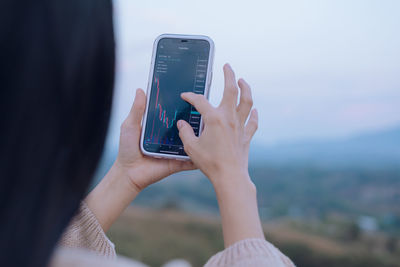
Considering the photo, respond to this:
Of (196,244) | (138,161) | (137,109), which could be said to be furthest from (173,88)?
(196,244)

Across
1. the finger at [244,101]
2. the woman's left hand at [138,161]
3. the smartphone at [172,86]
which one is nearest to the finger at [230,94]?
the finger at [244,101]

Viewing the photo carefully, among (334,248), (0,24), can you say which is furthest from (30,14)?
(334,248)

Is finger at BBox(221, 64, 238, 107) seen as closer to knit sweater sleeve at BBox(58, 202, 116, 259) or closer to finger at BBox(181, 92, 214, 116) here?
finger at BBox(181, 92, 214, 116)

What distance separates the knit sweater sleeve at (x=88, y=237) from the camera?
1.36 metres

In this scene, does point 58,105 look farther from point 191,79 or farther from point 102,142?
point 191,79

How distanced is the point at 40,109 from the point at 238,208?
662 mm

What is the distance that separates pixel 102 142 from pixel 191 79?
46.3 inches

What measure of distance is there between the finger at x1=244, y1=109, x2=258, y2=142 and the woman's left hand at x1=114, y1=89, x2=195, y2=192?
13.4 inches

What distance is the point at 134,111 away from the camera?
194cm

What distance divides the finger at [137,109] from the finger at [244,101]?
0.52 meters

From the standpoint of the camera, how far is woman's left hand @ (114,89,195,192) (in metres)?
1.85

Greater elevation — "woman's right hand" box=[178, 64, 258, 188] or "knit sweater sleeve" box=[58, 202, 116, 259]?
"woman's right hand" box=[178, 64, 258, 188]

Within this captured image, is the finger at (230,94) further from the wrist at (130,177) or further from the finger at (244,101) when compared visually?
the wrist at (130,177)

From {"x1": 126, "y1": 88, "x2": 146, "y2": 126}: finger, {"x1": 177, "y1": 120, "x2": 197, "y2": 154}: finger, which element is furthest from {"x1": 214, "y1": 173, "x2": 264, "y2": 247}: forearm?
{"x1": 126, "y1": 88, "x2": 146, "y2": 126}: finger
